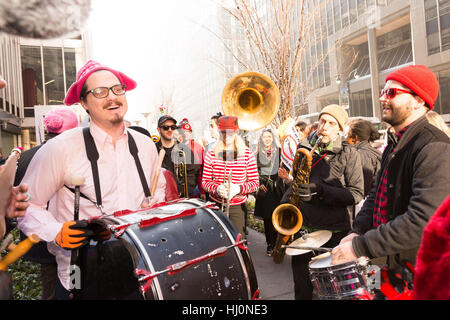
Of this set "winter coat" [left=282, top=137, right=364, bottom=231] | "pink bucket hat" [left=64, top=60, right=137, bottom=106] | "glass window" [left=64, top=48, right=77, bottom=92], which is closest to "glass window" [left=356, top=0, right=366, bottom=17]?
"glass window" [left=64, top=48, right=77, bottom=92]

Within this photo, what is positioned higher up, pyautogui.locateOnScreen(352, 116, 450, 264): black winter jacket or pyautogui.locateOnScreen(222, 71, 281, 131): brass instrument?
pyautogui.locateOnScreen(222, 71, 281, 131): brass instrument

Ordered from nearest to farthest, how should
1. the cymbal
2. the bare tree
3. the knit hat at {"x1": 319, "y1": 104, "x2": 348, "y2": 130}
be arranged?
1. the cymbal
2. the knit hat at {"x1": 319, "y1": 104, "x2": 348, "y2": 130}
3. the bare tree

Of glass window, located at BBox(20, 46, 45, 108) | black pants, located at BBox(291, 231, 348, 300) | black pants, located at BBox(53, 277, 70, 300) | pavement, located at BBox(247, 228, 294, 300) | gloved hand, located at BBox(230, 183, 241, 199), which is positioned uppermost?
glass window, located at BBox(20, 46, 45, 108)

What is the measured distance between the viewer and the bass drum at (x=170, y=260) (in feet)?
5.65

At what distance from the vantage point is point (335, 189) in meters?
3.04

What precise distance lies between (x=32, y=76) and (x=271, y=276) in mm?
21829

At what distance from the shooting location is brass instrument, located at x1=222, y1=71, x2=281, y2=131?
415 cm

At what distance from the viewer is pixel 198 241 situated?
193 cm

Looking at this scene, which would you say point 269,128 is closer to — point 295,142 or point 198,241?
A: point 295,142

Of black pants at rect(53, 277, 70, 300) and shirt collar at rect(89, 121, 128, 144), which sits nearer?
black pants at rect(53, 277, 70, 300)

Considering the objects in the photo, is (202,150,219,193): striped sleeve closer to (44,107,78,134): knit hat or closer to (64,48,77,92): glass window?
(44,107,78,134): knit hat

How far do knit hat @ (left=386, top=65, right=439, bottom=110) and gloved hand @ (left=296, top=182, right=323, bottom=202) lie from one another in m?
1.20

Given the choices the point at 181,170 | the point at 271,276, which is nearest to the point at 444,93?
the point at 181,170
